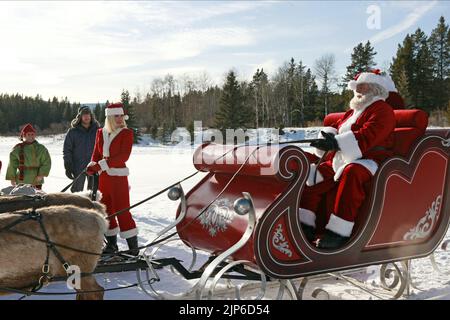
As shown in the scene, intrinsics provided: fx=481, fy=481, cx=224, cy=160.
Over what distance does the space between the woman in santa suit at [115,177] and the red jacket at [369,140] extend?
8.36 ft

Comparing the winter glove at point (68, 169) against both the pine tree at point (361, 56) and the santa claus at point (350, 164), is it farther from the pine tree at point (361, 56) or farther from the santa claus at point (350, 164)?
the pine tree at point (361, 56)

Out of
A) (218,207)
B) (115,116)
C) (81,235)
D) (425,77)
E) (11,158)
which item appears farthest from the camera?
(425,77)

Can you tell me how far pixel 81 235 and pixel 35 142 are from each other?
4220mm

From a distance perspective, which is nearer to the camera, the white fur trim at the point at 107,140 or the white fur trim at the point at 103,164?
the white fur trim at the point at 103,164

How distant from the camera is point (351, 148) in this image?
159 inches

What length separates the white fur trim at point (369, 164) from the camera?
13.2 ft

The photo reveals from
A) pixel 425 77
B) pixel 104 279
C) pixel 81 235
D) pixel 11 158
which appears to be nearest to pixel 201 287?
pixel 81 235

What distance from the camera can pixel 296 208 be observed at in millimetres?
3707

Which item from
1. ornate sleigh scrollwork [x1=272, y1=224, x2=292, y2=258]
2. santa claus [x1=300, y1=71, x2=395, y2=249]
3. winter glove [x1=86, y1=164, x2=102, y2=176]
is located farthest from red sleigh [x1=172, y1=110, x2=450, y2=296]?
winter glove [x1=86, y1=164, x2=102, y2=176]

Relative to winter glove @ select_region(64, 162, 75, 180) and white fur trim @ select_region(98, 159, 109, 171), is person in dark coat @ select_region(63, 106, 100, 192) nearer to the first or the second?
winter glove @ select_region(64, 162, 75, 180)

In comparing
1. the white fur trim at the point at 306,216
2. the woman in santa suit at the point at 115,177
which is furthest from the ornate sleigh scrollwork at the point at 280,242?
the woman in santa suit at the point at 115,177

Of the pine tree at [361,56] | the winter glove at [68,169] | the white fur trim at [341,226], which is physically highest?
the pine tree at [361,56]

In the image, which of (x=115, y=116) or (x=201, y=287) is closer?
(x=201, y=287)

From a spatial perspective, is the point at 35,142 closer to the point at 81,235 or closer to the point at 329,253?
the point at 81,235
